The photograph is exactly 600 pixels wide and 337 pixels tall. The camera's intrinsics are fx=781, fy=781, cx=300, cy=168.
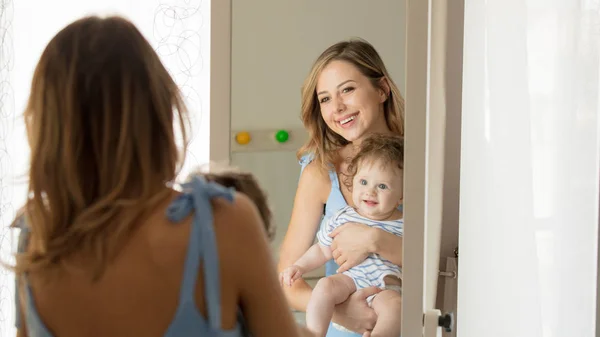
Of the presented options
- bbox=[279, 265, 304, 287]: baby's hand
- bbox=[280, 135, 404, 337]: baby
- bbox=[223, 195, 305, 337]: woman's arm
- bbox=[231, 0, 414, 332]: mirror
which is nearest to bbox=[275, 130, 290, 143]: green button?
bbox=[231, 0, 414, 332]: mirror

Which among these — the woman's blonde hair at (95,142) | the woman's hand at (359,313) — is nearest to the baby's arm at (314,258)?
the woman's hand at (359,313)

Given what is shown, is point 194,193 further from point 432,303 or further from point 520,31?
point 432,303

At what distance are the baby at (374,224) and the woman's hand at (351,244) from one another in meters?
0.01

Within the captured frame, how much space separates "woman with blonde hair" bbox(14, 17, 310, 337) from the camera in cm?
89

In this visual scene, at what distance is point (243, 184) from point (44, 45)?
1293 mm

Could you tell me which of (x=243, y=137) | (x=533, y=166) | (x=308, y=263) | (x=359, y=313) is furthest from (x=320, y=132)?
(x=533, y=166)

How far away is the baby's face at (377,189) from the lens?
1.61 metres

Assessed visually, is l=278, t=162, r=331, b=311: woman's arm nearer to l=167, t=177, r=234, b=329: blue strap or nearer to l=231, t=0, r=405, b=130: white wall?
l=231, t=0, r=405, b=130: white wall

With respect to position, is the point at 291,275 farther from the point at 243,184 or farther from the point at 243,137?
the point at 243,184

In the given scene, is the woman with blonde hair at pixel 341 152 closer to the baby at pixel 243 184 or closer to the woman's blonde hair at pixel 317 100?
the woman's blonde hair at pixel 317 100

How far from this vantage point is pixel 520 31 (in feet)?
4.62

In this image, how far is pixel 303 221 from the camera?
1750 mm

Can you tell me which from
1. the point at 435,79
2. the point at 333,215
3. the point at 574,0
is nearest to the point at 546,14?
the point at 574,0

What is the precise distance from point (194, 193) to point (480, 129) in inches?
38.6
